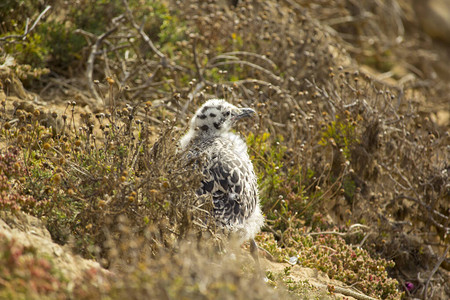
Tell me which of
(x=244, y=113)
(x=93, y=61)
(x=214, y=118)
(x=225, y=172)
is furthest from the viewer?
(x=93, y=61)

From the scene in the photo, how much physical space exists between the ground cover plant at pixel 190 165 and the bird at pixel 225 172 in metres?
0.25

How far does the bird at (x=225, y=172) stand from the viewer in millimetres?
4406

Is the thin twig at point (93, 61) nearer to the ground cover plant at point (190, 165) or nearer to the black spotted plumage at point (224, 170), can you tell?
the ground cover plant at point (190, 165)

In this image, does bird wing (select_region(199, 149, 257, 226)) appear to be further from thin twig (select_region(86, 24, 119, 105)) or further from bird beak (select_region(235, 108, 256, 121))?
thin twig (select_region(86, 24, 119, 105))

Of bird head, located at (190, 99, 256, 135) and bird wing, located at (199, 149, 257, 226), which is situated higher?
bird head, located at (190, 99, 256, 135)

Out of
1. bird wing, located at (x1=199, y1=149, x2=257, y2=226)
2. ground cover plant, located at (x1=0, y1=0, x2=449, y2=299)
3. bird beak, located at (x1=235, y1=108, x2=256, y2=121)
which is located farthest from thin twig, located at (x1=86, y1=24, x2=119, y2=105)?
bird wing, located at (x1=199, y1=149, x2=257, y2=226)

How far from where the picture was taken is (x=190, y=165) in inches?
172

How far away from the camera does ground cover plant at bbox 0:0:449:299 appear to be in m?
3.90

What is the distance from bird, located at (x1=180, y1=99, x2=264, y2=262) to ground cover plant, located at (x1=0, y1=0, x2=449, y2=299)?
0.25 meters

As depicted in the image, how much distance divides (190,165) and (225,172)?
1.06ft

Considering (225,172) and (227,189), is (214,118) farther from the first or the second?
(227,189)

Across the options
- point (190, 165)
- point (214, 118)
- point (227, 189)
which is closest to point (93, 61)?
point (214, 118)

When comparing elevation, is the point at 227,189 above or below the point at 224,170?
below

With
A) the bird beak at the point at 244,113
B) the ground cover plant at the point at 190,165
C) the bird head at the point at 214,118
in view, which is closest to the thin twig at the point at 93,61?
the ground cover plant at the point at 190,165
